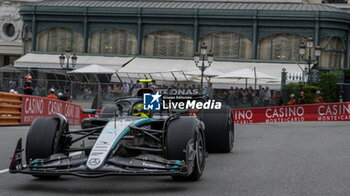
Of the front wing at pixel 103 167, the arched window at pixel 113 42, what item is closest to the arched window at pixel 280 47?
the arched window at pixel 113 42

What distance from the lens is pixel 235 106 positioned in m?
39.6

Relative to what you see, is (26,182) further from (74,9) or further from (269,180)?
(74,9)

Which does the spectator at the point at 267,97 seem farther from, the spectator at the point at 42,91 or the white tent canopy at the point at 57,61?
the white tent canopy at the point at 57,61

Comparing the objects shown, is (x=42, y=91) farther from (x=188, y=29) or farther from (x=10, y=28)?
(x=10, y=28)

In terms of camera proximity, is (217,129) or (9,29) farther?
(9,29)

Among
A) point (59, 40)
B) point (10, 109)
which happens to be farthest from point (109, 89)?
point (59, 40)

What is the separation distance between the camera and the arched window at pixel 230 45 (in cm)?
5881

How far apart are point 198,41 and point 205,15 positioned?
1939 millimetres

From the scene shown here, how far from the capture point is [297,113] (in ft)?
112

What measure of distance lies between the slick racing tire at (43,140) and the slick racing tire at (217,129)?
4491 mm

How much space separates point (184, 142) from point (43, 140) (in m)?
1.73

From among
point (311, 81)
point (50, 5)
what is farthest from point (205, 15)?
point (311, 81)

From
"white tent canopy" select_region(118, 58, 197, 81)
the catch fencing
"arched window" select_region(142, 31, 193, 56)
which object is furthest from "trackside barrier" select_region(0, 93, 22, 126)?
"arched window" select_region(142, 31, 193, 56)

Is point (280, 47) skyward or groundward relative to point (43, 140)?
skyward
